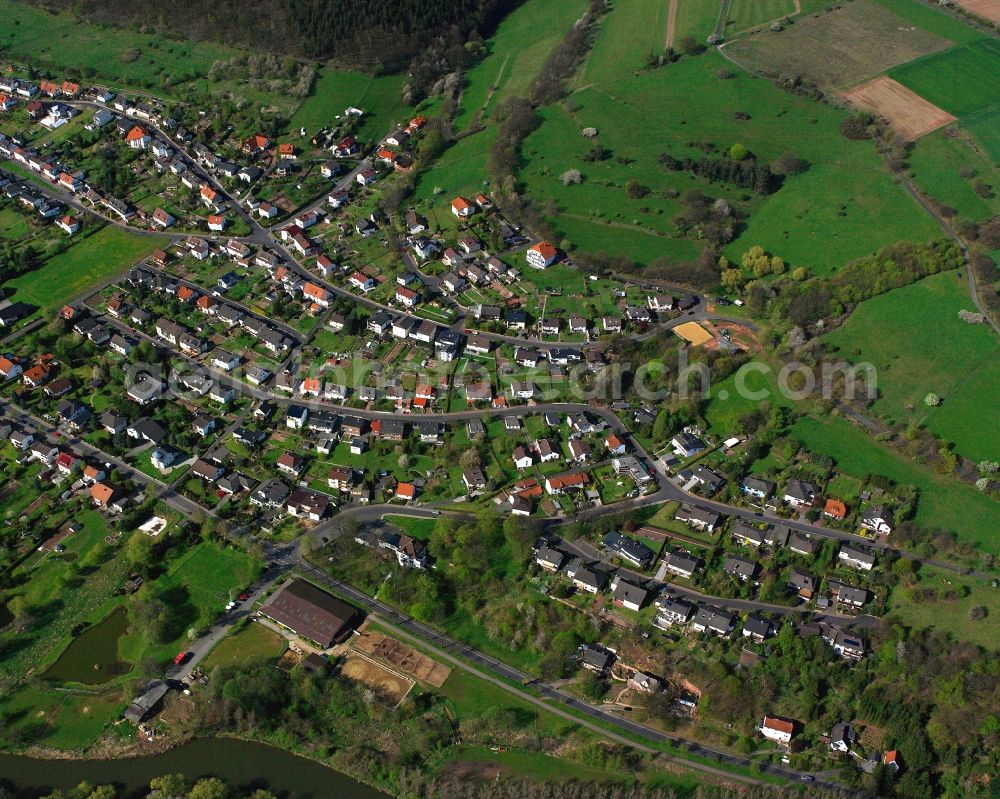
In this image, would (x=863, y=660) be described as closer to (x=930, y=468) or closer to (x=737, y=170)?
(x=930, y=468)

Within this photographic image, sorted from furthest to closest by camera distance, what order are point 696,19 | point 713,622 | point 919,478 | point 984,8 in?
point 696,19 < point 984,8 < point 919,478 < point 713,622

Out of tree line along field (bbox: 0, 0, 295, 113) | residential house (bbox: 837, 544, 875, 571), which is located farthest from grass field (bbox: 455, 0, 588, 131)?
residential house (bbox: 837, 544, 875, 571)

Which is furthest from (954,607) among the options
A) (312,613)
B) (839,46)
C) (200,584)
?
(839,46)

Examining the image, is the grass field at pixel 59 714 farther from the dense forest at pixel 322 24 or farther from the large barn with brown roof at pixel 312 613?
the dense forest at pixel 322 24

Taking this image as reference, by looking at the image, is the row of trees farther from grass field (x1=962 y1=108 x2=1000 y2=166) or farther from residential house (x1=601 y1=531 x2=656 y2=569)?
residential house (x1=601 y1=531 x2=656 y2=569)

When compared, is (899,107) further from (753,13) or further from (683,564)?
(683,564)

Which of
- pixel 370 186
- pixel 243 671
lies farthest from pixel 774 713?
pixel 370 186
